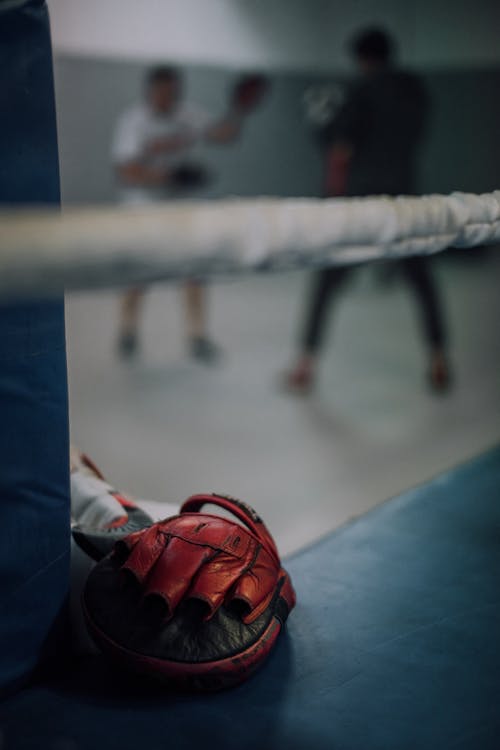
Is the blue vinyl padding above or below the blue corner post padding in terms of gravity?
below

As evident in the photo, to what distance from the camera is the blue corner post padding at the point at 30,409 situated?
79cm

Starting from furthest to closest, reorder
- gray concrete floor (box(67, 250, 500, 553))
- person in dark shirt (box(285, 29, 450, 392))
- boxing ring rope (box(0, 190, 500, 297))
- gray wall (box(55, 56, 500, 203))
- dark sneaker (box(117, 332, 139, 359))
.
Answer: gray wall (box(55, 56, 500, 203)) < dark sneaker (box(117, 332, 139, 359)) < person in dark shirt (box(285, 29, 450, 392)) < gray concrete floor (box(67, 250, 500, 553)) < boxing ring rope (box(0, 190, 500, 297))

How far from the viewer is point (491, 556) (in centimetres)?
122

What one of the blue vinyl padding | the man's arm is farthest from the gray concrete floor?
the man's arm

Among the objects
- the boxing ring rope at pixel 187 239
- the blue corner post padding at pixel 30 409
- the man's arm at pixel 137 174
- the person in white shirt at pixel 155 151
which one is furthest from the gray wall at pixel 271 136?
the boxing ring rope at pixel 187 239

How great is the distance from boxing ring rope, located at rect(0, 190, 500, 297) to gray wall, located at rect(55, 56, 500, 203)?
5.24 metres

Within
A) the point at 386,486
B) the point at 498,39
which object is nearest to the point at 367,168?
the point at 386,486

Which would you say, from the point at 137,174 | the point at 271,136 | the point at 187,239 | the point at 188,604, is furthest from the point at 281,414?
the point at 271,136

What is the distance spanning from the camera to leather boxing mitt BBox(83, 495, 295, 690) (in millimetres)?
883

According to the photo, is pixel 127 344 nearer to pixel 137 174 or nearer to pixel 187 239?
pixel 137 174

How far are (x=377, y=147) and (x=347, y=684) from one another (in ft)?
7.83

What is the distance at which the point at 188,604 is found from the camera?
3.00 ft

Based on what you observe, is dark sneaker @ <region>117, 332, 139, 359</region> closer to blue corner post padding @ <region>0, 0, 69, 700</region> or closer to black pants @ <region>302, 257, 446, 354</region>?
black pants @ <region>302, 257, 446, 354</region>

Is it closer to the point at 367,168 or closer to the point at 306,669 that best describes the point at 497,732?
the point at 306,669
